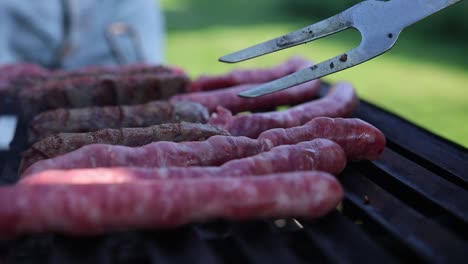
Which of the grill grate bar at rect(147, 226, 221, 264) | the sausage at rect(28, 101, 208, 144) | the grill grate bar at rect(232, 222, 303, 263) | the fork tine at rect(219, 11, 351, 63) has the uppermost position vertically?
the fork tine at rect(219, 11, 351, 63)

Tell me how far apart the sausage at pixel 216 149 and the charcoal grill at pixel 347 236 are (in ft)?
0.54

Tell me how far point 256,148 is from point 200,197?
58cm

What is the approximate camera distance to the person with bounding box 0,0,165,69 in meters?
5.95

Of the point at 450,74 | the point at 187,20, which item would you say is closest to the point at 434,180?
the point at 450,74

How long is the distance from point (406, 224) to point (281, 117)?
1.05 metres

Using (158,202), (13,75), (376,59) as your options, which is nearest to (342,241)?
(158,202)

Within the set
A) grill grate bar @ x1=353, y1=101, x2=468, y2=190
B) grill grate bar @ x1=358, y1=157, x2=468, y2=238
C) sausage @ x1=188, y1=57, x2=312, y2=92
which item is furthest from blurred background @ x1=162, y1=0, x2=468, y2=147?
grill grate bar @ x1=358, y1=157, x2=468, y2=238

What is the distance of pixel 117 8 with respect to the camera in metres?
6.58

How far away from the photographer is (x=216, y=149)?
2.39 meters

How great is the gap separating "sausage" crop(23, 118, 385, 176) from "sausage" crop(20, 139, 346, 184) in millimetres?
125

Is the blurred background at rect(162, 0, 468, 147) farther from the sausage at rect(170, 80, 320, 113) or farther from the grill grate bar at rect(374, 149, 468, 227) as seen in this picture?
the grill grate bar at rect(374, 149, 468, 227)

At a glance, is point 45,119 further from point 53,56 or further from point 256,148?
point 53,56

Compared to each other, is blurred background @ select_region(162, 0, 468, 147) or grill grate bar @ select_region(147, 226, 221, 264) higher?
grill grate bar @ select_region(147, 226, 221, 264)

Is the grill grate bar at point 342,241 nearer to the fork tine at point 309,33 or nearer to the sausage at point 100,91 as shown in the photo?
the fork tine at point 309,33
